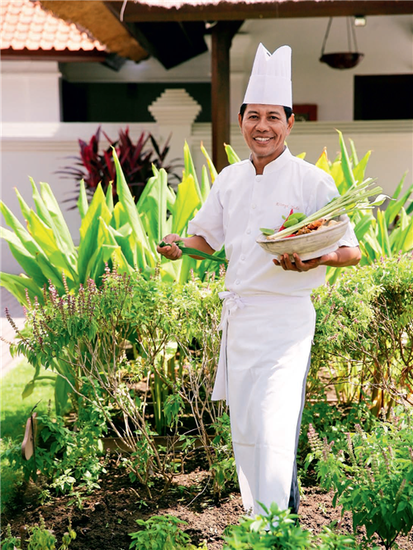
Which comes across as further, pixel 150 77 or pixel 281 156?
pixel 150 77

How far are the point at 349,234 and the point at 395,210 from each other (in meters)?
2.16

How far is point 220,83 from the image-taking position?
7.49 m

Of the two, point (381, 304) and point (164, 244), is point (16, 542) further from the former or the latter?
point (381, 304)

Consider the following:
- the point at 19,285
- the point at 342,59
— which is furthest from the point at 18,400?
the point at 342,59

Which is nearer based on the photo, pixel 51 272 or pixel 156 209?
pixel 51 272

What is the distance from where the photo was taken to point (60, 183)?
9555 millimetres

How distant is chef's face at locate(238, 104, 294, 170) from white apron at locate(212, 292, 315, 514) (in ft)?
1.66

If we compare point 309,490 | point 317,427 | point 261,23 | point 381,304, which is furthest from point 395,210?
point 261,23

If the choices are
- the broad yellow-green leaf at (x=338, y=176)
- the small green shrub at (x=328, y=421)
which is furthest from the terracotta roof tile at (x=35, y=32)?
the small green shrub at (x=328, y=421)

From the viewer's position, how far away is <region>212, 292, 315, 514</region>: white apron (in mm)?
2193

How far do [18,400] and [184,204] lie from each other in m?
1.83

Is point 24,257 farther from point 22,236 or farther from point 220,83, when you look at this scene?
point 220,83

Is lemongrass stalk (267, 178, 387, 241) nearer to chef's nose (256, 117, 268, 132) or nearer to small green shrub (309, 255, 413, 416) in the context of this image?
chef's nose (256, 117, 268, 132)

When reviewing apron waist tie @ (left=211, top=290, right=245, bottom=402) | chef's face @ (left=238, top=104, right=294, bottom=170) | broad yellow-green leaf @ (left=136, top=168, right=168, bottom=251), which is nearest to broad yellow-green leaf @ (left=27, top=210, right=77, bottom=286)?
broad yellow-green leaf @ (left=136, top=168, right=168, bottom=251)
